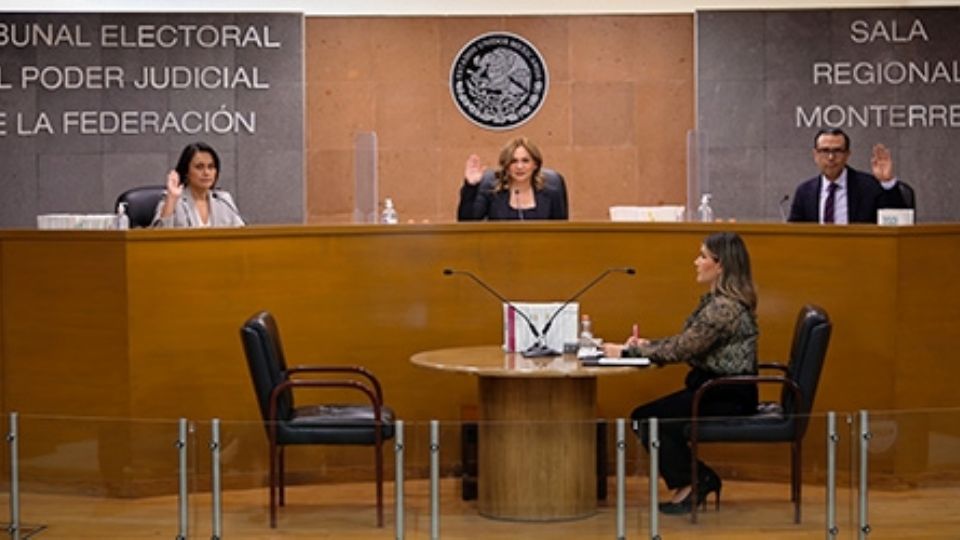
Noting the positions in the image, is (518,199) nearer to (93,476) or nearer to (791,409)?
(791,409)

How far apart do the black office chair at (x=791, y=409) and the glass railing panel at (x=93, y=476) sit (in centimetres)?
204

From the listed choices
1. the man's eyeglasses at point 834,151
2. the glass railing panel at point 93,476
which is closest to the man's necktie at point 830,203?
the man's eyeglasses at point 834,151

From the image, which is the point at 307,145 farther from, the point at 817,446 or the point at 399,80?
the point at 817,446

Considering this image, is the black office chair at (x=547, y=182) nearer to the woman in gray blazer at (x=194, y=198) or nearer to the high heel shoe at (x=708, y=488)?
the woman in gray blazer at (x=194, y=198)

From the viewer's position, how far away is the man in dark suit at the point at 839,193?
1000 cm

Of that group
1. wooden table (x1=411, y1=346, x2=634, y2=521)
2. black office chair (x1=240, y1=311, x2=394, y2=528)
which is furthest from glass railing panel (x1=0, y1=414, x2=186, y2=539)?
wooden table (x1=411, y1=346, x2=634, y2=521)

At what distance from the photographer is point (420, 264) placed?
376 inches

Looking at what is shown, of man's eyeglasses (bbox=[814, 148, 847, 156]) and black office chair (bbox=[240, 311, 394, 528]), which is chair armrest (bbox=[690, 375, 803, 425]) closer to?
black office chair (bbox=[240, 311, 394, 528])

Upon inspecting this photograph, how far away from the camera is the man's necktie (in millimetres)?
10086

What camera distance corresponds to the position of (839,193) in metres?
10.1

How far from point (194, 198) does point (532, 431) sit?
9.02 feet

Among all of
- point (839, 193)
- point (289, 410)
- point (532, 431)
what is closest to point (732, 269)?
point (532, 431)

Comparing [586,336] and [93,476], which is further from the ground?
[586,336]

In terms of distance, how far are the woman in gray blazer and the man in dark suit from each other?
9.83 ft
